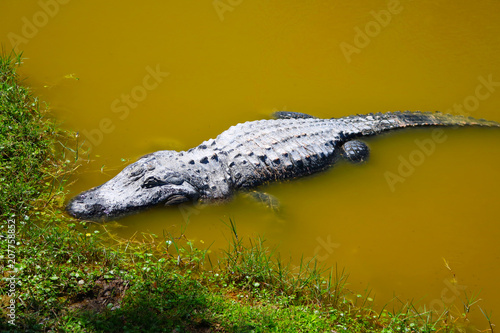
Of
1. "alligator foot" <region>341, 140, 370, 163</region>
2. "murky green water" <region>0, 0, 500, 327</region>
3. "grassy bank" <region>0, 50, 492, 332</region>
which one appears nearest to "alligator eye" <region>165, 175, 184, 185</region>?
"murky green water" <region>0, 0, 500, 327</region>

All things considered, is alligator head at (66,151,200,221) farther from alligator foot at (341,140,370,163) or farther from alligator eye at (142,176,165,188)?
alligator foot at (341,140,370,163)

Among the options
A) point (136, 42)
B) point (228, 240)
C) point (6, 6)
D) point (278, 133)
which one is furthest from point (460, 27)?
point (6, 6)

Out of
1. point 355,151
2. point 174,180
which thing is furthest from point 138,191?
point 355,151

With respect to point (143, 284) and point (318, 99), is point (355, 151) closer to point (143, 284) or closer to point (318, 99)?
point (318, 99)

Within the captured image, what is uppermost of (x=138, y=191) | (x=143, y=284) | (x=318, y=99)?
(x=318, y=99)

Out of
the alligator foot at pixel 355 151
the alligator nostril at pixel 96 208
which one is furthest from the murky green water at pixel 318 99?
the alligator nostril at pixel 96 208

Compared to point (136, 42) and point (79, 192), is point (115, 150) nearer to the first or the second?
point (79, 192)
